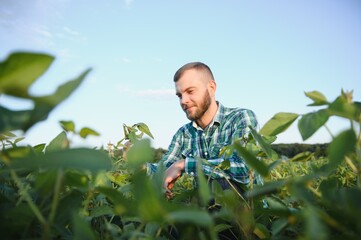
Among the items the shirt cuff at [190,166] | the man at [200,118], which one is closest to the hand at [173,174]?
the shirt cuff at [190,166]

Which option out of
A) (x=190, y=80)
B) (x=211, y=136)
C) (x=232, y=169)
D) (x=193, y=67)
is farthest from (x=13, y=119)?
(x=193, y=67)

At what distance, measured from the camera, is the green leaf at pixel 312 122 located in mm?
350

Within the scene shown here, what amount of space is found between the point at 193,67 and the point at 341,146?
2.70 metres

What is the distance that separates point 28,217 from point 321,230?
302 mm

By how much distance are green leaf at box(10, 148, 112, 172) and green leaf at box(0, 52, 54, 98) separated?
0.06m

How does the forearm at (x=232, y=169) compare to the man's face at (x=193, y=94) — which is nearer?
the forearm at (x=232, y=169)

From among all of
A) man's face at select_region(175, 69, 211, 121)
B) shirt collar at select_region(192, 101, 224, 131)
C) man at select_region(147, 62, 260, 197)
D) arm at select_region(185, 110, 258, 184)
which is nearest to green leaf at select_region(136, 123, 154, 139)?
arm at select_region(185, 110, 258, 184)

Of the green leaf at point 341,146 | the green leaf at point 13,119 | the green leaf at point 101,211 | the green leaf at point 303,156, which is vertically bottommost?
the green leaf at point 101,211

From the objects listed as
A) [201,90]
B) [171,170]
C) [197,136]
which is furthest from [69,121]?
[201,90]

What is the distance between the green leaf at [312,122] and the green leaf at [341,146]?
0.06 m

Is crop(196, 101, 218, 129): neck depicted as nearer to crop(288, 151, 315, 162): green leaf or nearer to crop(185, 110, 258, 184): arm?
crop(185, 110, 258, 184): arm

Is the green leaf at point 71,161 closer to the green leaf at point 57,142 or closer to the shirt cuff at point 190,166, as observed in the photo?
the green leaf at point 57,142

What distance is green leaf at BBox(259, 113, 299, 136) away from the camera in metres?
0.39

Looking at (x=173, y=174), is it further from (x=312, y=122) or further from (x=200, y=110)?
(x=200, y=110)
